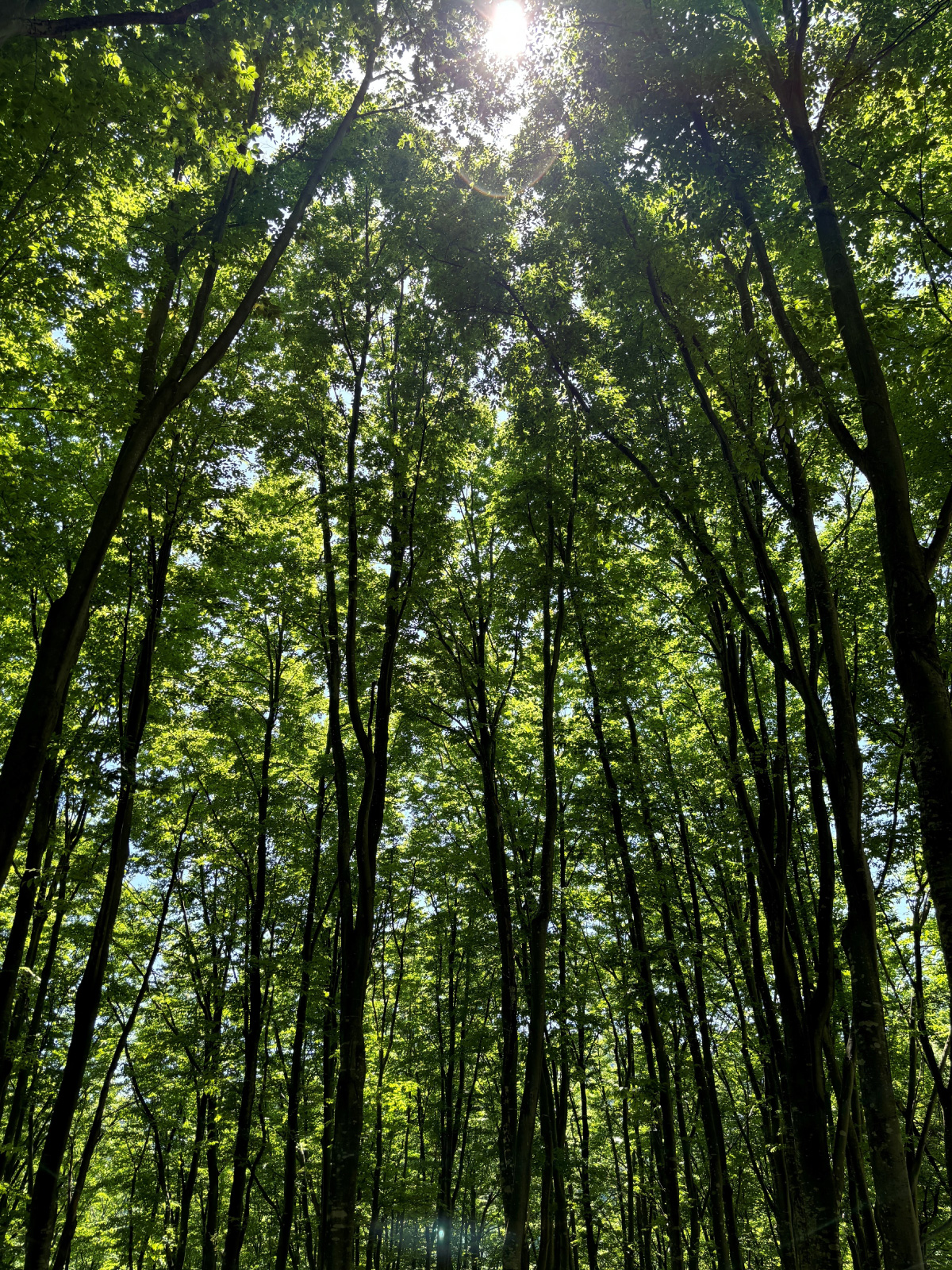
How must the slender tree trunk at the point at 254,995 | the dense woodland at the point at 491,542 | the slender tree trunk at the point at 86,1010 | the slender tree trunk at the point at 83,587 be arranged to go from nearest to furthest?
1. the slender tree trunk at the point at 83,587
2. the dense woodland at the point at 491,542
3. the slender tree trunk at the point at 86,1010
4. the slender tree trunk at the point at 254,995

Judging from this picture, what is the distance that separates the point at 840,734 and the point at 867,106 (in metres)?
5.76

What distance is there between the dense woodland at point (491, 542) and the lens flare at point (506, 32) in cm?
5

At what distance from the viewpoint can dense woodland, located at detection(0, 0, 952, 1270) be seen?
5.49m

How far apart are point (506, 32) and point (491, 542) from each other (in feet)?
23.8

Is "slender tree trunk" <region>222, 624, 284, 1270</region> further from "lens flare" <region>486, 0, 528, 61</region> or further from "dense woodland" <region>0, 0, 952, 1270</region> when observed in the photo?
"lens flare" <region>486, 0, 528, 61</region>

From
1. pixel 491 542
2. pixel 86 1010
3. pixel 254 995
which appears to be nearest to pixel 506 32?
pixel 491 542

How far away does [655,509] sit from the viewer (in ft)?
25.3

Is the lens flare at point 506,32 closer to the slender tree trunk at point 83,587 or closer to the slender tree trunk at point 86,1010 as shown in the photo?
the slender tree trunk at point 83,587

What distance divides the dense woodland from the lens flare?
0.05m

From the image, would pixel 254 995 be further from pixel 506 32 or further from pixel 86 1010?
pixel 506 32

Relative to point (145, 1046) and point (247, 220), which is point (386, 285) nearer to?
point (247, 220)

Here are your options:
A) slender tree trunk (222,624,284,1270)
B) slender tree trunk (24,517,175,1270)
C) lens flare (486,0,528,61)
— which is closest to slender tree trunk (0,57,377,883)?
lens flare (486,0,528,61)

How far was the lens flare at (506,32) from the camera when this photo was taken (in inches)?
290

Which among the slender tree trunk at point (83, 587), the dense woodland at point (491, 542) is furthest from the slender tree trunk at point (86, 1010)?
the slender tree trunk at point (83, 587)
